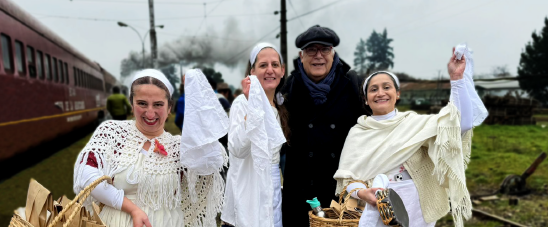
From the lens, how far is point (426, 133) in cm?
192

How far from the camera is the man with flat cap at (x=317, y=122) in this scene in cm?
230

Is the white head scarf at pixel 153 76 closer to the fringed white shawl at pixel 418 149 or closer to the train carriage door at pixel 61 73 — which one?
the fringed white shawl at pixel 418 149

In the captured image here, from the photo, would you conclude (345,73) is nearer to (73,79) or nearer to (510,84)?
(73,79)

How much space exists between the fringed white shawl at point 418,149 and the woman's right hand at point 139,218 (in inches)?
43.3

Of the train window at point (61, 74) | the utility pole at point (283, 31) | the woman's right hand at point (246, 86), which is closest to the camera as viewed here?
the woman's right hand at point (246, 86)

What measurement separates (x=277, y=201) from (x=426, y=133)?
3.35 ft

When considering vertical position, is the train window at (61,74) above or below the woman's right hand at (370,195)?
above

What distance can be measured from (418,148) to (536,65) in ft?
26.3

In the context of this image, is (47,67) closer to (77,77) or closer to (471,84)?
(77,77)

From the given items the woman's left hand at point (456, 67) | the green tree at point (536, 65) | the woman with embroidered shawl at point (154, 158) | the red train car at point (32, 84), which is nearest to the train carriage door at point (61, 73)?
the red train car at point (32, 84)

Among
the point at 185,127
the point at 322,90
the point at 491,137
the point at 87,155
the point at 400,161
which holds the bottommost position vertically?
the point at 491,137

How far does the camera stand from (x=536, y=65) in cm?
786

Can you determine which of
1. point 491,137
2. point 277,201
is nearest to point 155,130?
point 277,201

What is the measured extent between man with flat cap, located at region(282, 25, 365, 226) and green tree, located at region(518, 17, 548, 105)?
7165mm
